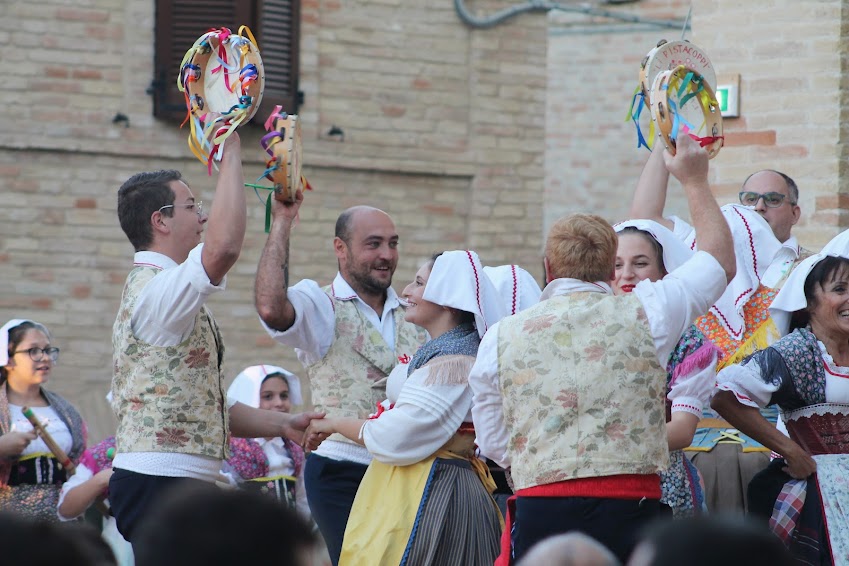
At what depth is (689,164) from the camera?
4004 mm

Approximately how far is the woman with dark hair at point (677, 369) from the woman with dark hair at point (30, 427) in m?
3.27

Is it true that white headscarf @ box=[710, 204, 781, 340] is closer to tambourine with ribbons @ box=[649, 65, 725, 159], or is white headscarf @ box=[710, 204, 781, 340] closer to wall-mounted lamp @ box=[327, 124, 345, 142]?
tambourine with ribbons @ box=[649, 65, 725, 159]

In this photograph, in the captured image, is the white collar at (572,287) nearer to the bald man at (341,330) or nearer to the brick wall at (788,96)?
the bald man at (341,330)

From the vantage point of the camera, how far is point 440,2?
11.4 meters

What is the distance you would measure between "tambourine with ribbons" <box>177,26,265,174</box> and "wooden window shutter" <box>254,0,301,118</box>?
6.24 metres

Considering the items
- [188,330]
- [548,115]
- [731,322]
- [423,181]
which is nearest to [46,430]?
[188,330]

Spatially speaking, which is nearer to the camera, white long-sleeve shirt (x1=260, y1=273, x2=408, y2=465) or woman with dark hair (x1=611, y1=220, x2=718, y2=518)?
woman with dark hair (x1=611, y1=220, x2=718, y2=518)

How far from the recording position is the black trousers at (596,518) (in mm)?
3836

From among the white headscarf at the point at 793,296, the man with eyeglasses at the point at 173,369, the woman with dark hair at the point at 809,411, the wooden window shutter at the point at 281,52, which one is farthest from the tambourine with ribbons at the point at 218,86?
the wooden window shutter at the point at 281,52

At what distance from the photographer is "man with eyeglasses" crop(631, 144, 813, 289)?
5.52 m

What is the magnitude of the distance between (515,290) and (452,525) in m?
1.26

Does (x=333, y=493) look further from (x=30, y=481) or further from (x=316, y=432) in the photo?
(x=30, y=481)

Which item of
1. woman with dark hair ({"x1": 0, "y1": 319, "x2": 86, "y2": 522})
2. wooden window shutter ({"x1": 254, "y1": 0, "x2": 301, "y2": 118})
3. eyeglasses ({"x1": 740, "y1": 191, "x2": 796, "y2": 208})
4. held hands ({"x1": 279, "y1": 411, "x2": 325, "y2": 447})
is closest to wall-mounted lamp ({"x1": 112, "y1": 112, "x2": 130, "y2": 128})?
wooden window shutter ({"x1": 254, "y1": 0, "x2": 301, "y2": 118})

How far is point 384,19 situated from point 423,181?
1303mm
